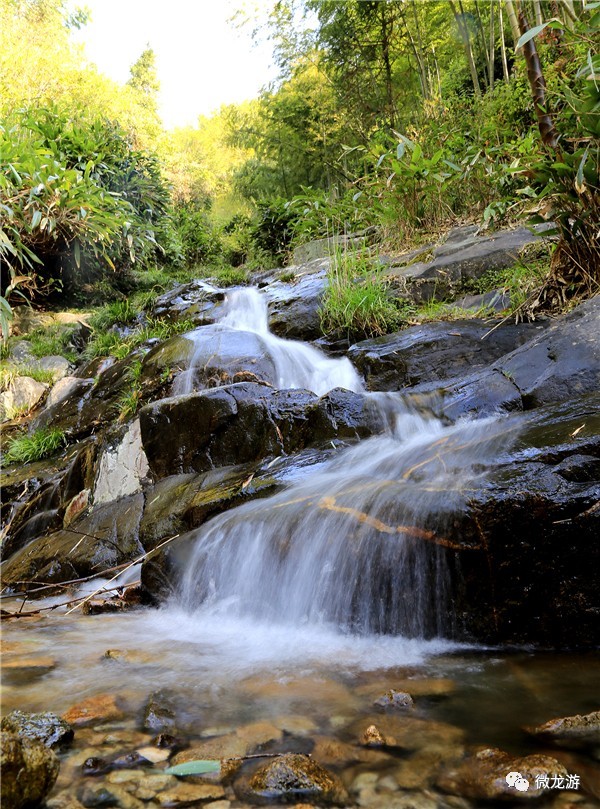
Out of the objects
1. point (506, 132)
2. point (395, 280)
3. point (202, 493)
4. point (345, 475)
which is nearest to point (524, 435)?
point (345, 475)

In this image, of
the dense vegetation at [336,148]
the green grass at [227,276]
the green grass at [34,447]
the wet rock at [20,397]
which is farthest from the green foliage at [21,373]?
the green grass at [227,276]

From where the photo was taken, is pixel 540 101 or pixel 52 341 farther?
pixel 52 341

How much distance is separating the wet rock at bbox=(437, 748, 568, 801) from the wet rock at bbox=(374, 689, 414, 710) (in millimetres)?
263

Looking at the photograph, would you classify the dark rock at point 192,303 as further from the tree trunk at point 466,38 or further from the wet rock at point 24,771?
the wet rock at point 24,771

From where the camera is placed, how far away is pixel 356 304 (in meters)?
4.85

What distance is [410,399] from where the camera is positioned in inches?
132

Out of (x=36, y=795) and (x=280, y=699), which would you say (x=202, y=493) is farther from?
(x=36, y=795)

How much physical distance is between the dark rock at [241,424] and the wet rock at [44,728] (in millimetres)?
2245

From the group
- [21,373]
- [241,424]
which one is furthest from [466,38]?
[21,373]

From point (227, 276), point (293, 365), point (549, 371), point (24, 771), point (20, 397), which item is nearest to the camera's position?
point (24, 771)

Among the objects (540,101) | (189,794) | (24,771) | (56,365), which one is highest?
(540,101)

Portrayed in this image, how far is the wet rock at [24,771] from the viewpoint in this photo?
87cm

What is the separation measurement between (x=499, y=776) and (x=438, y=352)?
3.29 m

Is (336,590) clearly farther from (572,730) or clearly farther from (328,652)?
(572,730)
